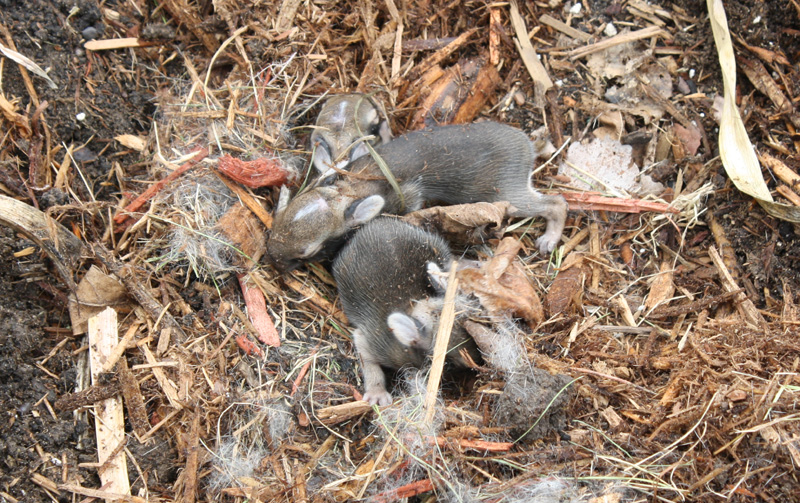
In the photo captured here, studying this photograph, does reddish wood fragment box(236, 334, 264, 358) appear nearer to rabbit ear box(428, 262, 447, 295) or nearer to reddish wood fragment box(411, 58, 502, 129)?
rabbit ear box(428, 262, 447, 295)

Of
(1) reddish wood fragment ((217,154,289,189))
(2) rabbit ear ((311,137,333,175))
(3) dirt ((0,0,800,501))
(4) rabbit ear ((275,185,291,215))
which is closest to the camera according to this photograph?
(3) dirt ((0,0,800,501))

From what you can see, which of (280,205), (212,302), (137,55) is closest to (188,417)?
(212,302)

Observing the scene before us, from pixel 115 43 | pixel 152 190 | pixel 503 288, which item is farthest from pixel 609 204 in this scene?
pixel 115 43

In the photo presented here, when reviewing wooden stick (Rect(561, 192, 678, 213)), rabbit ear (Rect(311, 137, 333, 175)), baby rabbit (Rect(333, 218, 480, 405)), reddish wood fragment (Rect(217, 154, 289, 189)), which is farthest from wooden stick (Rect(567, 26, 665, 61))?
reddish wood fragment (Rect(217, 154, 289, 189))

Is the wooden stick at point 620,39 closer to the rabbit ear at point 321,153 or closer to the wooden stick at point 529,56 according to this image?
the wooden stick at point 529,56

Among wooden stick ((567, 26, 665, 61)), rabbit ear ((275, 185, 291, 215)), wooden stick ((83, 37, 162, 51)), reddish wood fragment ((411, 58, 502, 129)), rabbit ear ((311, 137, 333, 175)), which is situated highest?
wooden stick ((83, 37, 162, 51))

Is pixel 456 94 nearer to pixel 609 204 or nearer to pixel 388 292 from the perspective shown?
pixel 609 204
